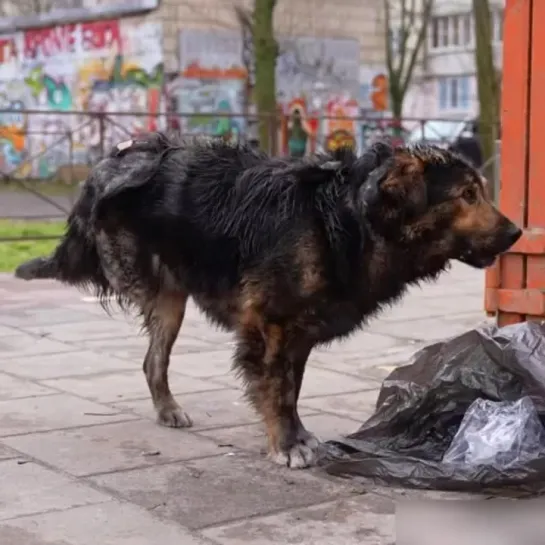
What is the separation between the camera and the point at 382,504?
4215 mm

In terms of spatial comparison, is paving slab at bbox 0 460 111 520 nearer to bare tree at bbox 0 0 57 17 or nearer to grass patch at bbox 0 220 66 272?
grass patch at bbox 0 220 66 272

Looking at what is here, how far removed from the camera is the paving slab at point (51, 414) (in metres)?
5.43

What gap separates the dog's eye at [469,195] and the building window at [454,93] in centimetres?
4440

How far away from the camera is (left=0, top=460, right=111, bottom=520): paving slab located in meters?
4.14

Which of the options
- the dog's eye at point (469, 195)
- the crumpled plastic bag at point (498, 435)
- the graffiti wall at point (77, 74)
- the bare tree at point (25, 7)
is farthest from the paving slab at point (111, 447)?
the bare tree at point (25, 7)

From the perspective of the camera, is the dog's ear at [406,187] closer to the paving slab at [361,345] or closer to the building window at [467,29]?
the paving slab at [361,345]

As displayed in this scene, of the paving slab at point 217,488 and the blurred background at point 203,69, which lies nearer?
the paving slab at point 217,488

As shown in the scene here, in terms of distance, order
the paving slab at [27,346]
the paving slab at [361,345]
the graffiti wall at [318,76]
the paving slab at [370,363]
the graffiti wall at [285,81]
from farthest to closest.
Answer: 1. the graffiti wall at [318,76]
2. the graffiti wall at [285,81]
3. the paving slab at [361,345]
4. the paving slab at [27,346]
5. the paving slab at [370,363]

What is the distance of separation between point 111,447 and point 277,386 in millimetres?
901

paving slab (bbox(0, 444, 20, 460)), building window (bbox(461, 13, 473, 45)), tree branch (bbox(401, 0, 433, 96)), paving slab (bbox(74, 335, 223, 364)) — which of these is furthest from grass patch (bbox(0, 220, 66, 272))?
building window (bbox(461, 13, 473, 45))

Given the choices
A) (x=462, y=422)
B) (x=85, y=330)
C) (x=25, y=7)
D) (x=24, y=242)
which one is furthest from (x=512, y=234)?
(x=25, y=7)

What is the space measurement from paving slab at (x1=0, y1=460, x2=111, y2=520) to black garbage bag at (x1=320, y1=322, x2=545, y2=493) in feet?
3.67

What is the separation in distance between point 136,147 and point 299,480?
6.40 feet

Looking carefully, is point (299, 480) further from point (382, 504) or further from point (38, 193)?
point (38, 193)
